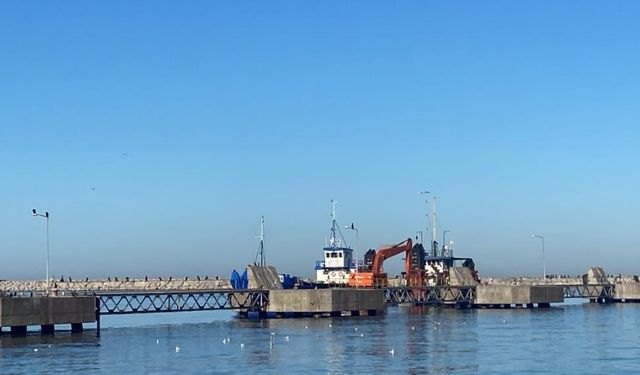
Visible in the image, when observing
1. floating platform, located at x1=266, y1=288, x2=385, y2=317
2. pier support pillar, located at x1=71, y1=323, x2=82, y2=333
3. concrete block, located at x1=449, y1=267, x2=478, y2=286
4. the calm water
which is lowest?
the calm water

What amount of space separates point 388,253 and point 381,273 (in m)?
3.52

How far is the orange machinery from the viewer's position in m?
138

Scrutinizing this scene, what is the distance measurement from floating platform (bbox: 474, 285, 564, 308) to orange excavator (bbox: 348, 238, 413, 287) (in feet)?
37.8

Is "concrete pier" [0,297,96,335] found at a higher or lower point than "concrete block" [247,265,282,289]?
lower

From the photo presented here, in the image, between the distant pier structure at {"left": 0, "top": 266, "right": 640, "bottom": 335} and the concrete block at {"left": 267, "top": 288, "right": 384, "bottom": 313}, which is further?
the concrete block at {"left": 267, "top": 288, "right": 384, "bottom": 313}

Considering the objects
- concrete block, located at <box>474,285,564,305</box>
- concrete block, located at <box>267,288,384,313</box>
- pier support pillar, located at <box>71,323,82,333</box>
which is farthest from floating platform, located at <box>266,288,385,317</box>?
concrete block, located at <box>474,285,564,305</box>

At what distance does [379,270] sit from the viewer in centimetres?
14125

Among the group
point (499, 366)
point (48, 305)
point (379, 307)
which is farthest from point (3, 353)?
point (379, 307)

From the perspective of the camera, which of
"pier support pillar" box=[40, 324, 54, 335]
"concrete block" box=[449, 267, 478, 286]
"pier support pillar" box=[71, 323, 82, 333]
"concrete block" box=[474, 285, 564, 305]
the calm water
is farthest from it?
"concrete block" box=[449, 267, 478, 286]

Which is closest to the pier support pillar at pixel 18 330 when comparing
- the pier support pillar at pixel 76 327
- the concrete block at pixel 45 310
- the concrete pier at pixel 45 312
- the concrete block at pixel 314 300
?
the concrete pier at pixel 45 312

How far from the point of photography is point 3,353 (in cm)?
7219

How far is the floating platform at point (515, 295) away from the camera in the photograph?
141 metres

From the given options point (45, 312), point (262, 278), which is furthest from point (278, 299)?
point (45, 312)

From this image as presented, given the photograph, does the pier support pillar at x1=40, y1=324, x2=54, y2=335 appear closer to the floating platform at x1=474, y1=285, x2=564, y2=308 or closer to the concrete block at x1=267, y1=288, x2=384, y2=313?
the concrete block at x1=267, y1=288, x2=384, y2=313
